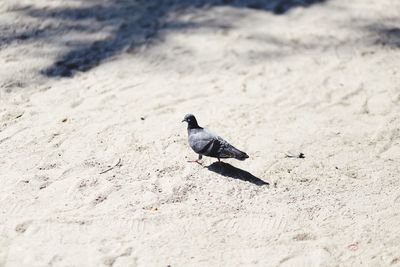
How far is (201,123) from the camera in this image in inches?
265

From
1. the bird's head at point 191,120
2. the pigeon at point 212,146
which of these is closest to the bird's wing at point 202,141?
the pigeon at point 212,146

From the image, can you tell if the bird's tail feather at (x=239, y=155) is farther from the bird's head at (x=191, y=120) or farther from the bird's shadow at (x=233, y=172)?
the bird's head at (x=191, y=120)

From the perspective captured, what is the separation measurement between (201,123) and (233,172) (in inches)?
41.8

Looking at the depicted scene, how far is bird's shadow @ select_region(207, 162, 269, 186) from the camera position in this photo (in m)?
5.71

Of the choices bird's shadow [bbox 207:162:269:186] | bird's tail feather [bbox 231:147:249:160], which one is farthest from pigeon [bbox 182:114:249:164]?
bird's shadow [bbox 207:162:269:186]

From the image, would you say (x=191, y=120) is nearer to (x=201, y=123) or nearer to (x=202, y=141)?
(x=202, y=141)

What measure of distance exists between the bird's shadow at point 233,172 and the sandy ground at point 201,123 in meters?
0.03

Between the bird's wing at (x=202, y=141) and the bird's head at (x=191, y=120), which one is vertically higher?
the bird's head at (x=191, y=120)

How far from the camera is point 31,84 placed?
7328 mm

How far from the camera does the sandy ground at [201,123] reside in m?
4.84

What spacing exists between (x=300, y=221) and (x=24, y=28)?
5.37m

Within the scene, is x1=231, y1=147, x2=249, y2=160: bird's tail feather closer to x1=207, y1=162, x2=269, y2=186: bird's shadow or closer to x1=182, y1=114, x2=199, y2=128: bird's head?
x1=207, y1=162, x2=269, y2=186: bird's shadow

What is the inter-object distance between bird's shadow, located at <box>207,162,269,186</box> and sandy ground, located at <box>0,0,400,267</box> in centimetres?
3

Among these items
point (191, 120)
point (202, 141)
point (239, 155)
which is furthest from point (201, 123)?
point (239, 155)
